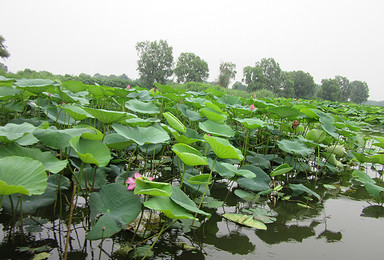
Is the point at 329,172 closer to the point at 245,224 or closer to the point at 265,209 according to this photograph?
the point at 265,209

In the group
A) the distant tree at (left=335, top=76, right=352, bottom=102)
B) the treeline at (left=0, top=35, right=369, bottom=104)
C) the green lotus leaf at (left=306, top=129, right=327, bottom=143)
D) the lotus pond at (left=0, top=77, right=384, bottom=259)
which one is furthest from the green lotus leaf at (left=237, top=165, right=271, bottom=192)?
the distant tree at (left=335, top=76, right=352, bottom=102)

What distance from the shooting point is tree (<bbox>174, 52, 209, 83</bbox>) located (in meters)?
36.3

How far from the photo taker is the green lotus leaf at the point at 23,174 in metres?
0.63

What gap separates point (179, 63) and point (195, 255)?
1531 inches

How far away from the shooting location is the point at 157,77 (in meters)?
34.6

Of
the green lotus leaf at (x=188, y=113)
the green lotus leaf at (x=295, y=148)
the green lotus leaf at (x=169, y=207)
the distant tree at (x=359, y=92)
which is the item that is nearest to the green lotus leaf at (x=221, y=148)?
the green lotus leaf at (x=169, y=207)

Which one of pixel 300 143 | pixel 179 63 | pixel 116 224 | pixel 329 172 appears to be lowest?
pixel 329 172

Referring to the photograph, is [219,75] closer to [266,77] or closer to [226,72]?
[226,72]

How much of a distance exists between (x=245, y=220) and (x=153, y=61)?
116ft

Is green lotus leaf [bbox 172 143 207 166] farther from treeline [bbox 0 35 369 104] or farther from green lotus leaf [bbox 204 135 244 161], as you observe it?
treeline [bbox 0 35 369 104]

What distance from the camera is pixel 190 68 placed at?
3675cm

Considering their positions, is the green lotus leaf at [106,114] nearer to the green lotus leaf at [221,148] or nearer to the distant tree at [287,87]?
the green lotus leaf at [221,148]

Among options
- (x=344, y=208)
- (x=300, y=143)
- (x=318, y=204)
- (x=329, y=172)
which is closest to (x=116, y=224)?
(x=318, y=204)

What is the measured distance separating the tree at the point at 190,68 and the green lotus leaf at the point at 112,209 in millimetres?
36378
